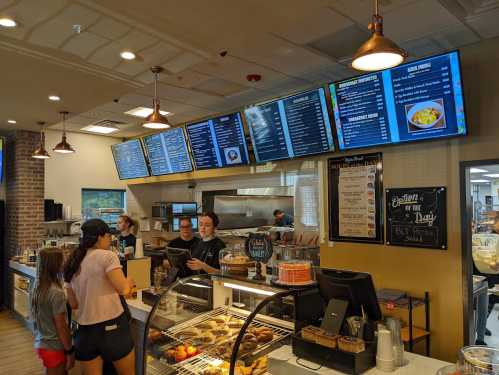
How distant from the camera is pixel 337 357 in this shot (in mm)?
1717

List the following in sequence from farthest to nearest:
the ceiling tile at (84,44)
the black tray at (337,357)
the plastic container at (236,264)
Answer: the ceiling tile at (84,44) < the plastic container at (236,264) < the black tray at (337,357)

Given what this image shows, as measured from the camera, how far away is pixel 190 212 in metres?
6.69

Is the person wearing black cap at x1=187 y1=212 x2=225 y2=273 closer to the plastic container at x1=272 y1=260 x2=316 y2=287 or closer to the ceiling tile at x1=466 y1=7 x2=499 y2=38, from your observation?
the plastic container at x1=272 y1=260 x2=316 y2=287

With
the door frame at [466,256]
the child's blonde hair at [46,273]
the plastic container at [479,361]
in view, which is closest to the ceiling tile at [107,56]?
the child's blonde hair at [46,273]

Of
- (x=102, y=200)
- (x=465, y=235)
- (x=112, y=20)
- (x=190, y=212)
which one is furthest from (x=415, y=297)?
(x=102, y=200)

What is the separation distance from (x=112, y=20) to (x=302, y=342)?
7.12ft

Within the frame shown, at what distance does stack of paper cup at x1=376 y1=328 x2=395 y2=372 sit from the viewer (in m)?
1.74

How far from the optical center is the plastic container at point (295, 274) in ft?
6.73

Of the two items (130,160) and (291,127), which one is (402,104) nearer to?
(291,127)

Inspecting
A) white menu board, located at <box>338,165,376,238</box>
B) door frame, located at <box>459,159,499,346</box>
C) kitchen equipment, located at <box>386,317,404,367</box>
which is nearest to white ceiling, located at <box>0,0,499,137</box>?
white menu board, located at <box>338,165,376,238</box>

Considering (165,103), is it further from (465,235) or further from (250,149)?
(465,235)

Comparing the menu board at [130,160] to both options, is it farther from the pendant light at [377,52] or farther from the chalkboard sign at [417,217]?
the pendant light at [377,52]

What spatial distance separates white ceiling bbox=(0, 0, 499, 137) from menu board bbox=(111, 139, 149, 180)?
6.92ft

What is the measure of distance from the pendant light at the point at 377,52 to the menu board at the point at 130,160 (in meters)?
5.17
